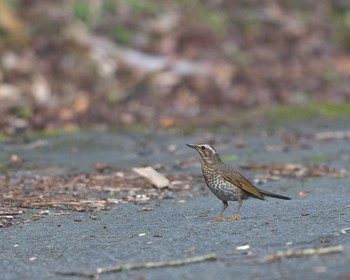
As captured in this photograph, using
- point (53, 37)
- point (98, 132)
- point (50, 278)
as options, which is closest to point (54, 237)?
point (50, 278)

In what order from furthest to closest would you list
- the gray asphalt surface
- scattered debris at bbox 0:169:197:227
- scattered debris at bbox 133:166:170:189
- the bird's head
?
1. scattered debris at bbox 133:166:170:189
2. scattered debris at bbox 0:169:197:227
3. the bird's head
4. the gray asphalt surface

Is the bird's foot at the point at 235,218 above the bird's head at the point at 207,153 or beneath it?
beneath

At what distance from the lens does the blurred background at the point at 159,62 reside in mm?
17172

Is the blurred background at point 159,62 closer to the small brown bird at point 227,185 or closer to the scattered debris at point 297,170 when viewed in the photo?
the scattered debris at point 297,170

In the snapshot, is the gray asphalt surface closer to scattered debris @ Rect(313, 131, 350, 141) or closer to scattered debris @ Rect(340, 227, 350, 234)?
scattered debris @ Rect(340, 227, 350, 234)

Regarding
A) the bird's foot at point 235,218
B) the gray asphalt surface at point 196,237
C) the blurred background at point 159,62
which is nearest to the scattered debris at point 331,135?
the blurred background at point 159,62

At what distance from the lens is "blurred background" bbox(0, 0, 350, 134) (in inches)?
676

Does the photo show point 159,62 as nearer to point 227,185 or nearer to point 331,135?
point 331,135

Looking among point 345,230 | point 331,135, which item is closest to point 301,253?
point 345,230

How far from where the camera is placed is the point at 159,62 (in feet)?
62.8

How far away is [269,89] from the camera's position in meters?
18.8

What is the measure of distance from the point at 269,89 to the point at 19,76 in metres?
4.60

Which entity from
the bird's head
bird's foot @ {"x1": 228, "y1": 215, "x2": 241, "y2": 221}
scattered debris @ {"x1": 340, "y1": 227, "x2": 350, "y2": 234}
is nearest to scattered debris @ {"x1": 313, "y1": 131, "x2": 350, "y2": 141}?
the bird's head

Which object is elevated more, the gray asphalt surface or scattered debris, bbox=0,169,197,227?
the gray asphalt surface
